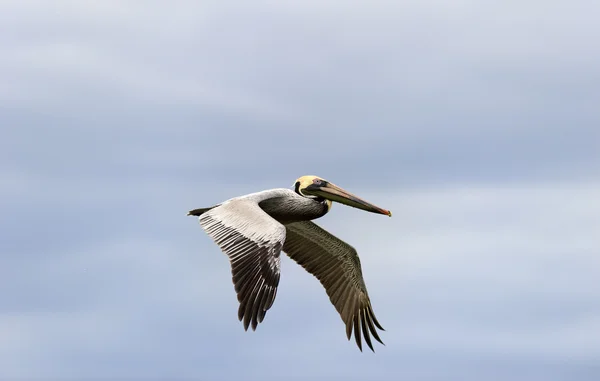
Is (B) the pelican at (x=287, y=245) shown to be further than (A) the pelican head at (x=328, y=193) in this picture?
No

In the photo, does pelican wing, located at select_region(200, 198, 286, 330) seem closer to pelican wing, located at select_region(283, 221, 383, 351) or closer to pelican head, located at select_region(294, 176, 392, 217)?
pelican head, located at select_region(294, 176, 392, 217)

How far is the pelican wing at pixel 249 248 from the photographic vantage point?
1702 centimetres

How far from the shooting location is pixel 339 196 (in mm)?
22328

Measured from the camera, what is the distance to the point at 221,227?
62.4ft

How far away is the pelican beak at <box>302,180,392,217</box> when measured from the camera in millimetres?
22156

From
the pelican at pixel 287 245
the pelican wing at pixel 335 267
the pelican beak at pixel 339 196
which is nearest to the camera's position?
the pelican at pixel 287 245

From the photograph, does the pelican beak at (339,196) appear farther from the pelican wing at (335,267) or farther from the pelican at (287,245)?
the pelican wing at (335,267)

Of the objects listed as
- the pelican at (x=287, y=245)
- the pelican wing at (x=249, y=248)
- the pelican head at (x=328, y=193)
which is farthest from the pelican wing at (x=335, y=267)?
the pelican wing at (x=249, y=248)

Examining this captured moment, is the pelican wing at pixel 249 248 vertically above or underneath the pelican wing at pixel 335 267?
underneath

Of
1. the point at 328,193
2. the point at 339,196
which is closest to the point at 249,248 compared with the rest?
the point at 328,193

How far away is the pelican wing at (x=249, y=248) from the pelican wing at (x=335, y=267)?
3507 mm

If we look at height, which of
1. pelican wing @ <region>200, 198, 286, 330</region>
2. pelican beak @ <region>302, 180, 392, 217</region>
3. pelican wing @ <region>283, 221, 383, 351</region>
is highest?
pelican beak @ <region>302, 180, 392, 217</region>

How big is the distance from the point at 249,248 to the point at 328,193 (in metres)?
4.56

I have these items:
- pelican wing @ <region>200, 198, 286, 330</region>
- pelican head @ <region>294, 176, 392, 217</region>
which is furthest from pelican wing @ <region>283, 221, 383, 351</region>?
pelican wing @ <region>200, 198, 286, 330</region>
